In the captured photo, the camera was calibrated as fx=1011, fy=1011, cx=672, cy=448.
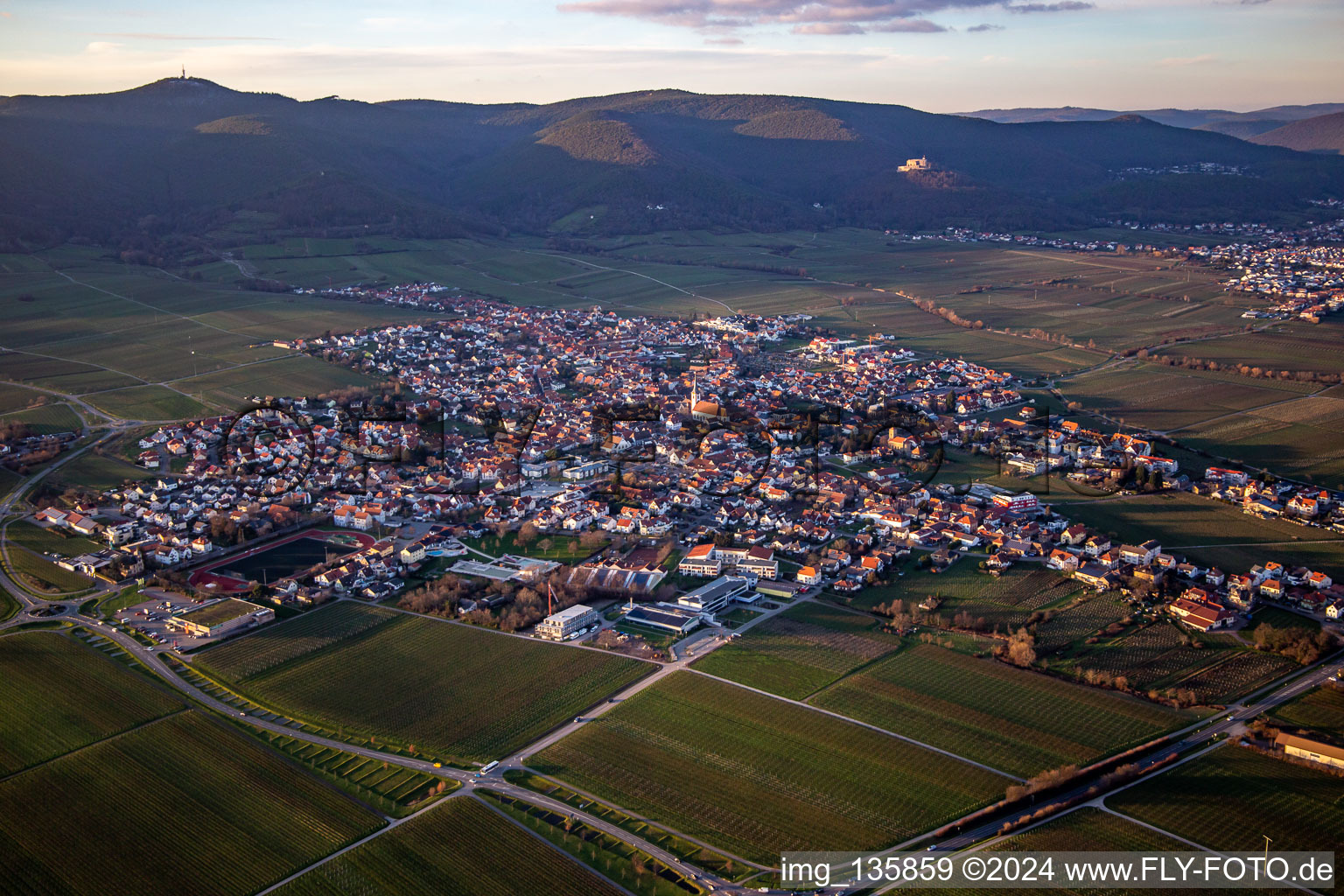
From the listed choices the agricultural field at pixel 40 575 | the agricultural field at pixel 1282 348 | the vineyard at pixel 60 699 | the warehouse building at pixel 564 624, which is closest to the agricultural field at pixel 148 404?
the agricultural field at pixel 40 575

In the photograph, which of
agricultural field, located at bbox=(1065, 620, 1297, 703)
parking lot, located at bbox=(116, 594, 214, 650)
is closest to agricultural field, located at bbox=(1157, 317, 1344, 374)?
agricultural field, located at bbox=(1065, 620, 1297, 703)

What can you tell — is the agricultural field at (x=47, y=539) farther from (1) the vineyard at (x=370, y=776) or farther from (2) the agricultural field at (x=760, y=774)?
(2) the agricultural field at (x=760, y=774)

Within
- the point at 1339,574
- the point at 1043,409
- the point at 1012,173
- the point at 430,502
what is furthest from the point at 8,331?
the point at 1012,173

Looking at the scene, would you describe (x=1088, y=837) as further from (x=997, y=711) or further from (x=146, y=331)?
(x=146, y=331)

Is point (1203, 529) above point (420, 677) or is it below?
above

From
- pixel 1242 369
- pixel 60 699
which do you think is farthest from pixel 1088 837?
pixel 1242 369

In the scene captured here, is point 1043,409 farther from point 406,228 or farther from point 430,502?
point 406,228
